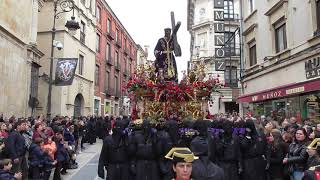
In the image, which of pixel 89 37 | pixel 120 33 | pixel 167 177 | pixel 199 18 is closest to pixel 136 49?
pixel 120 33

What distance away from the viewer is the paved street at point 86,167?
11.7m

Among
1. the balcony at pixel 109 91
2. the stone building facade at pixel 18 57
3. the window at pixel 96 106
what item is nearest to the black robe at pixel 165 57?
the stone building facade at pixel 18 57

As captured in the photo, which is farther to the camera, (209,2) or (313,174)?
(209,2)

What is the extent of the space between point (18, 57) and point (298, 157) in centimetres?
1412

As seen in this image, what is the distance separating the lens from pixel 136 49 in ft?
199

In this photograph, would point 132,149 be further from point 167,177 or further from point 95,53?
point 95,53

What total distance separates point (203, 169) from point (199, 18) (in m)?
40.0

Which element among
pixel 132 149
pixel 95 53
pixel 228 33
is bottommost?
pixel 132 149

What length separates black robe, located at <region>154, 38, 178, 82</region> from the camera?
34.9ft

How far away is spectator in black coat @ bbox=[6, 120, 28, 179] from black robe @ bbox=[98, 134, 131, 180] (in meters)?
2.14

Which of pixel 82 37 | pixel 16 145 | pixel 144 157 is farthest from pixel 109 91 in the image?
pixel 144 157

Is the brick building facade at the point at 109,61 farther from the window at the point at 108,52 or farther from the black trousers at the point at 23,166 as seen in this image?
the black trousers at the point at 23,166

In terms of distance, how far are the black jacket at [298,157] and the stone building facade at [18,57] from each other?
12.3 m

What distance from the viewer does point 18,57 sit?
1756 cm
